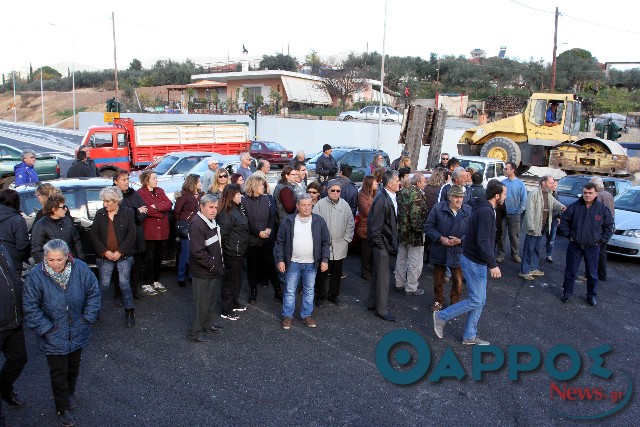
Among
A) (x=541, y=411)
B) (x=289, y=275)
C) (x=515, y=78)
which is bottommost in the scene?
(x=541, y=411)

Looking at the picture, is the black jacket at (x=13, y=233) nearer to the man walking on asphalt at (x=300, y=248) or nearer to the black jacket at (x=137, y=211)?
the black jacket at (x=137, y=211)

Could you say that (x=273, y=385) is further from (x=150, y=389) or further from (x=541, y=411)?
(x=541, y=411)

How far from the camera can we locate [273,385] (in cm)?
524

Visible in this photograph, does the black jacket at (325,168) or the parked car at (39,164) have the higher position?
the black jacket at (325,168)

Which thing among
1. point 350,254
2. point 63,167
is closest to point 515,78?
point 63,167

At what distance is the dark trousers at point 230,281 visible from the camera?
662cm

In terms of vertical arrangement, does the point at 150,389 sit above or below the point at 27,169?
below

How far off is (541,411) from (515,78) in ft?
161

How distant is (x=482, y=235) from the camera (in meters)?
5.87

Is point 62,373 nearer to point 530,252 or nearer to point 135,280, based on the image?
point 135,280

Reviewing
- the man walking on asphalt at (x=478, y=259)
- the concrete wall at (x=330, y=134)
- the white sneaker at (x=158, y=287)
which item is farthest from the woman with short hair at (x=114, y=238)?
the concrete wall at (x=330, y=134)

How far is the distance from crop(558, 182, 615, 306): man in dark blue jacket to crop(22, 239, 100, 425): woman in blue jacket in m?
6.27

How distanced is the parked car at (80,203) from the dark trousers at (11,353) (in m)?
3.32

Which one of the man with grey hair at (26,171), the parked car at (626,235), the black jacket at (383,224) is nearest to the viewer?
the black jacket at (383,224)
